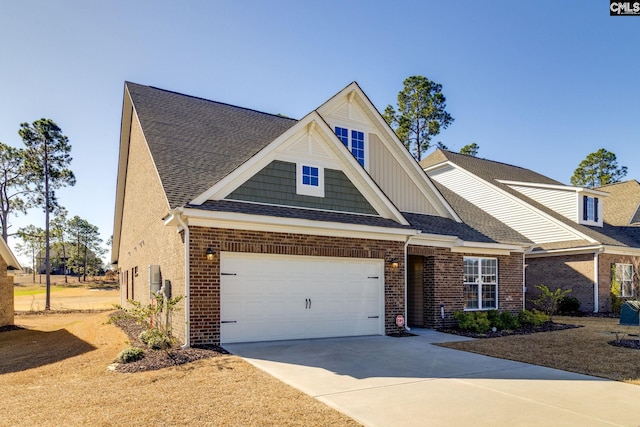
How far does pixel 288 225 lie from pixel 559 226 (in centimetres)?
1651

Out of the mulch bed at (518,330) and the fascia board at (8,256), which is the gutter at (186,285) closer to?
the mulch bed at (518,330)

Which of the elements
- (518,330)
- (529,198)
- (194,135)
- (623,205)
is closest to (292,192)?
(194,135)

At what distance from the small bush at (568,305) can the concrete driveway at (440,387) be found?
13018 mm

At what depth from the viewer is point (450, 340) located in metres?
11.6

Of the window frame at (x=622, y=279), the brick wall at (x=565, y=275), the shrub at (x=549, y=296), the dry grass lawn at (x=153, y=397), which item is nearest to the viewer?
the dry grass lawn at (x=153, y=397)

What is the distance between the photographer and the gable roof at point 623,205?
24734 mm

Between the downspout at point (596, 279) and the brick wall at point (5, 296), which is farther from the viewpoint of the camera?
the downspout at point (596, 279)

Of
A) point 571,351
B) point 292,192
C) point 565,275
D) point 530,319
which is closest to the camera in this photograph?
point 571,351

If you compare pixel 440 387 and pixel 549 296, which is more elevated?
pixel 440 387

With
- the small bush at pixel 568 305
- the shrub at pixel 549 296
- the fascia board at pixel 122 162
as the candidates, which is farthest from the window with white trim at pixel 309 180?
the small bush at pixel 568 305

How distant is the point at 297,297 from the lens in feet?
36.1

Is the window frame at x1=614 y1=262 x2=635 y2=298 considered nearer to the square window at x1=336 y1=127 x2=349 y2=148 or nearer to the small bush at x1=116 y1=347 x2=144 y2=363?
the square window at x1=336 y1=127 x2=349 y2=148

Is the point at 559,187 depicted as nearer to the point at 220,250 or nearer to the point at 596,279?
the point at 596,279

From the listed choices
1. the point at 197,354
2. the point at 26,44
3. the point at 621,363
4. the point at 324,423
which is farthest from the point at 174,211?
the point at 621,363
